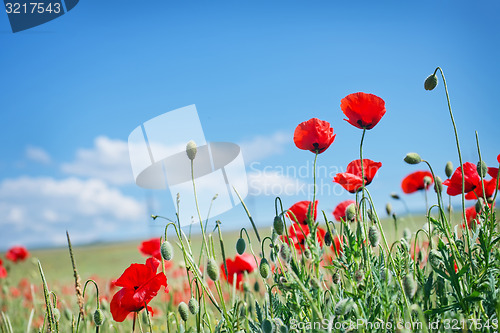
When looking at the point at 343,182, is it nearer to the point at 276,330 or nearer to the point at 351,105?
the point at 351,105

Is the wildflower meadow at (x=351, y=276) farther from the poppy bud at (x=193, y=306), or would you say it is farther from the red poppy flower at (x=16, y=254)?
the red poppy flower at (x=16, y=254)

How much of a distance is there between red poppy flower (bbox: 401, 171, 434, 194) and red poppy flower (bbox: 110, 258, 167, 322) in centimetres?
133

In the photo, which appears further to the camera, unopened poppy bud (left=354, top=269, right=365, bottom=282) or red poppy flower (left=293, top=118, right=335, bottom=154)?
red poppy flower (left=293, top=118, right=335, bottom=154)

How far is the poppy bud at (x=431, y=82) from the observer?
1335mm

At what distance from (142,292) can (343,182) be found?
0.71 meters

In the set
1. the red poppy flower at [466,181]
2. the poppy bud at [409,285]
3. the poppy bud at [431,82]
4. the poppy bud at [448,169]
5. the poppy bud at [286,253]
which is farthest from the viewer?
the red poppy flower at [466,181]

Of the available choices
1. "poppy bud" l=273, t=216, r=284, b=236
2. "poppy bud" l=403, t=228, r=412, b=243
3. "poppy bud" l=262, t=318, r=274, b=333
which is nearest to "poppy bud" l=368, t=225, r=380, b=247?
"poppy bud" l=273, t=216, r=284, b=236

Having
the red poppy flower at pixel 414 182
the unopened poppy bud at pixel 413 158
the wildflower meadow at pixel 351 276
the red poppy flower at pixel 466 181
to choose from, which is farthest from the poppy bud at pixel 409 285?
the red poppy flower at pixel 414 182

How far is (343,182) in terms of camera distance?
1.32 metres

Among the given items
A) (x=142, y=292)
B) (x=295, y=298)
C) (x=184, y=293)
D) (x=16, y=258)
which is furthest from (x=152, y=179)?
(x=16, y=258)

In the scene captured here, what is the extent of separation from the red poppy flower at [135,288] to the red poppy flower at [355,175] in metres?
0.63

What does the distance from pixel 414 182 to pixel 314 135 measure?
934 mm

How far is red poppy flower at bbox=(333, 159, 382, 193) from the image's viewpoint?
51.4 inches

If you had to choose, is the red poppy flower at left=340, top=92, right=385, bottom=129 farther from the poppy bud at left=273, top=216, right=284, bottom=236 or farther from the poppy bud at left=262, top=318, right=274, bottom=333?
the poppy bud at left=262, top=318, right=274, bottom=333
